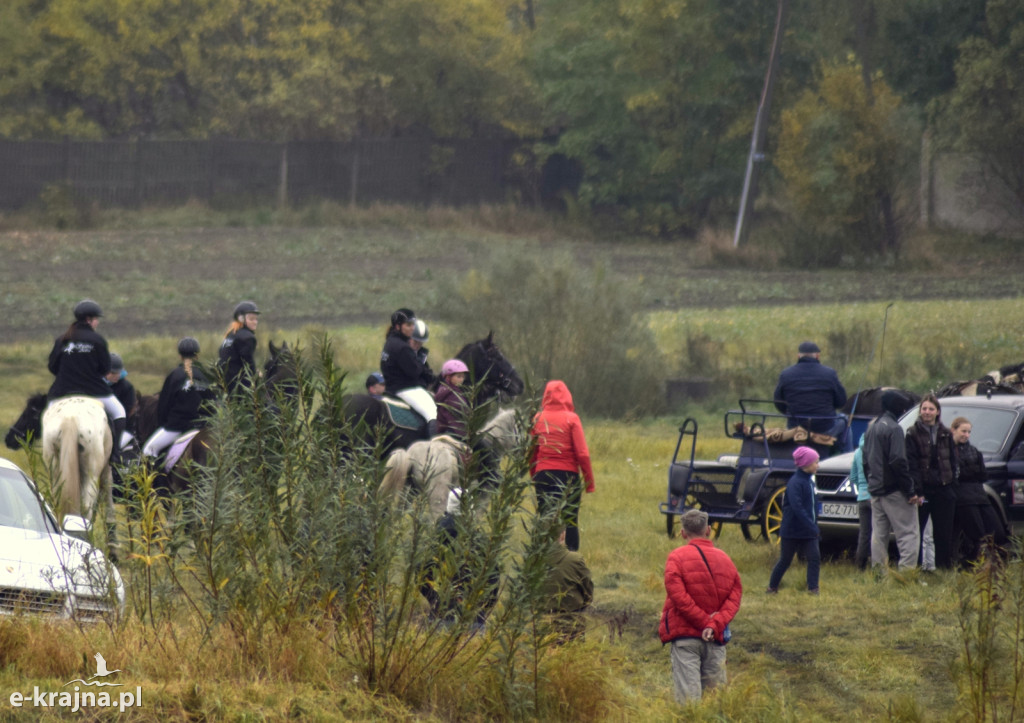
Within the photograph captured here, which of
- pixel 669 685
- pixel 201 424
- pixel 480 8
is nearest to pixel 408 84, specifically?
pixel 480 8

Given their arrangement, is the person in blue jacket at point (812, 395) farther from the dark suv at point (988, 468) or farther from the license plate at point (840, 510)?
the license plate at point (840, 510)

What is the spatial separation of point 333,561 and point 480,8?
52724 mm

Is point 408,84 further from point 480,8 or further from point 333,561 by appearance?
point 333,561

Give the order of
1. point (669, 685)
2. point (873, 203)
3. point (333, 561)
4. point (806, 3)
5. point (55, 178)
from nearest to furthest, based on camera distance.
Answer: point (333, 561) → point (669, 685) → point (873, 203) → point (55, 178) → point (806, 3)

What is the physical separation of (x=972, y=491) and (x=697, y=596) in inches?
198

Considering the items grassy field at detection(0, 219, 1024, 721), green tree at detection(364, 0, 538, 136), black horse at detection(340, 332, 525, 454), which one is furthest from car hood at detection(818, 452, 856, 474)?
green tree at detection(364, 0, 538, 136)

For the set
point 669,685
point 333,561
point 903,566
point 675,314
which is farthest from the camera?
point 675,314

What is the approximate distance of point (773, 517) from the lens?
14125 millimetres

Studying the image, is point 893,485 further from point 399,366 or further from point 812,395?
point 399,366

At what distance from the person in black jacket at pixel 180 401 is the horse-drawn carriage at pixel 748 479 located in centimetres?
447

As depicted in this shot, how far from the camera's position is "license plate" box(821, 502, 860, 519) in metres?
13.6

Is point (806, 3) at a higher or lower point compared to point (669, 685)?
higher

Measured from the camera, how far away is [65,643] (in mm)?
8086

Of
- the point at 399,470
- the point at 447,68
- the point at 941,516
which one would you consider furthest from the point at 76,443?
the point at 447,68
